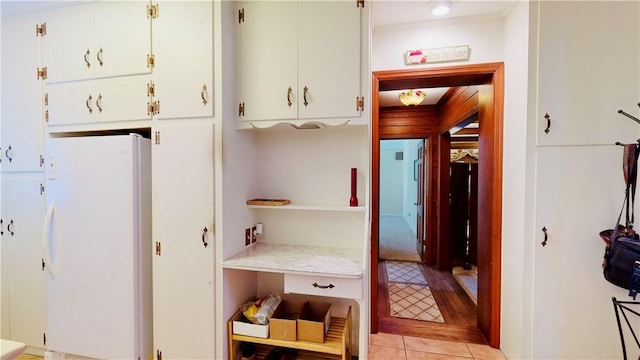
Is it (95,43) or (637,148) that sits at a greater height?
(95,43)

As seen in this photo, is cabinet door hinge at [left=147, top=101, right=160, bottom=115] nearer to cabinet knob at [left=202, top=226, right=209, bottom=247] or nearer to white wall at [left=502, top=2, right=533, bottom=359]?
cabinet knob at [left=202, top=226, right=209, bottom=247]

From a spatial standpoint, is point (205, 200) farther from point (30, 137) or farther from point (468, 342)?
point (468, 342)

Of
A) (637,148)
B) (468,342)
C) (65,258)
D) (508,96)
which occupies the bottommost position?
(468,342)

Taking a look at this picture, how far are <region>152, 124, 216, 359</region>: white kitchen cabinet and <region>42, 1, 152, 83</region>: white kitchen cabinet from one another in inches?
23.3

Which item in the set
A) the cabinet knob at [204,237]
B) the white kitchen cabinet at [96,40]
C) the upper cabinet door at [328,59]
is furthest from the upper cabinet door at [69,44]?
the upper cabinet door at [328,59]

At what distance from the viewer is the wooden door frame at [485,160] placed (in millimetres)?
2090

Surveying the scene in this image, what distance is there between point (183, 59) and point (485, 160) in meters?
2.55

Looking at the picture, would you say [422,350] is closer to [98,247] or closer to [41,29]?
[98,247]

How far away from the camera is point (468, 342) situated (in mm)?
2201

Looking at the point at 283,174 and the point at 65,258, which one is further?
the point at 283,174

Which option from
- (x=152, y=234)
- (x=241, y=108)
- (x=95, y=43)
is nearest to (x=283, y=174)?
(x=241, y=108)

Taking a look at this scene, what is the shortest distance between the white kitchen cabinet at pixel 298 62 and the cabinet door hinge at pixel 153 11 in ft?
1.80

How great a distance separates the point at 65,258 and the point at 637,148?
3785mm

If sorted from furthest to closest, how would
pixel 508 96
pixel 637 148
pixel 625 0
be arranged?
1. pixel 508 96
2. pixel 625 0
3. pixel 637 148
